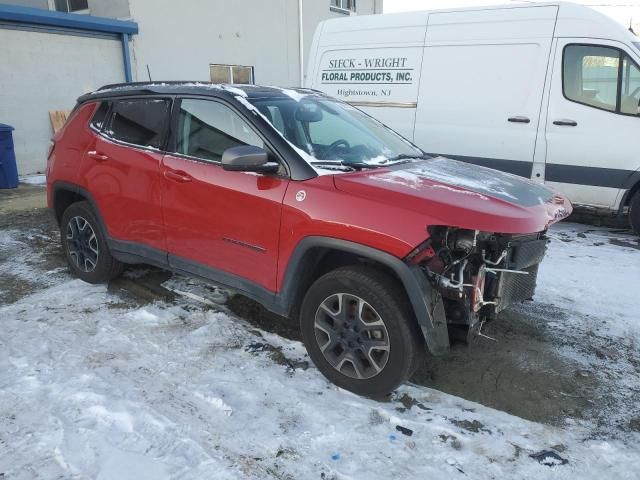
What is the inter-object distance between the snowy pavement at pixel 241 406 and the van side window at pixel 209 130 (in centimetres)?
125

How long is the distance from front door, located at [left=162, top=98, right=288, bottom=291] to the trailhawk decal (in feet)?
13.2

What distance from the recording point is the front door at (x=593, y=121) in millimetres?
5750

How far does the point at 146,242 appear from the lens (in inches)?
156

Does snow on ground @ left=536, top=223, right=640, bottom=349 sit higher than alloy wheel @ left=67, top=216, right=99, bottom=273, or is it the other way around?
alloy wheel @ left=67, top=216, right=99, bottom=273

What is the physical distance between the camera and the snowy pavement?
2.45 meters

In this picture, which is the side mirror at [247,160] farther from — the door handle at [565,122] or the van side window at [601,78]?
the van side window at [601,78]

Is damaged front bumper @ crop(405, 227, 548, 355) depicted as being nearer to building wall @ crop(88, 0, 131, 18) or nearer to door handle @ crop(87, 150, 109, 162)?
door handle @ crop(87, 150, 109, 162)

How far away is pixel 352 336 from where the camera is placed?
2.95m

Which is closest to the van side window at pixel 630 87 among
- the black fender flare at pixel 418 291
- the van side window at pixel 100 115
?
the black fender flare at pixel 418 291

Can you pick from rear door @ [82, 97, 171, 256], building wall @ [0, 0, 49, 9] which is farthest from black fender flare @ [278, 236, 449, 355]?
building wall @ [0, 0, 49, 9]

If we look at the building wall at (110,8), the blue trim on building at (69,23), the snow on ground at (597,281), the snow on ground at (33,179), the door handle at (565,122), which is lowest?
the snow on ground at (597,281)

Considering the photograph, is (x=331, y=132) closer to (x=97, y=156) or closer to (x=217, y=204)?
(x=217, y=204)

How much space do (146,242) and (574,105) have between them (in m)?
5.00

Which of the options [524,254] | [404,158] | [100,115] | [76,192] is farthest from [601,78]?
[76,192]
